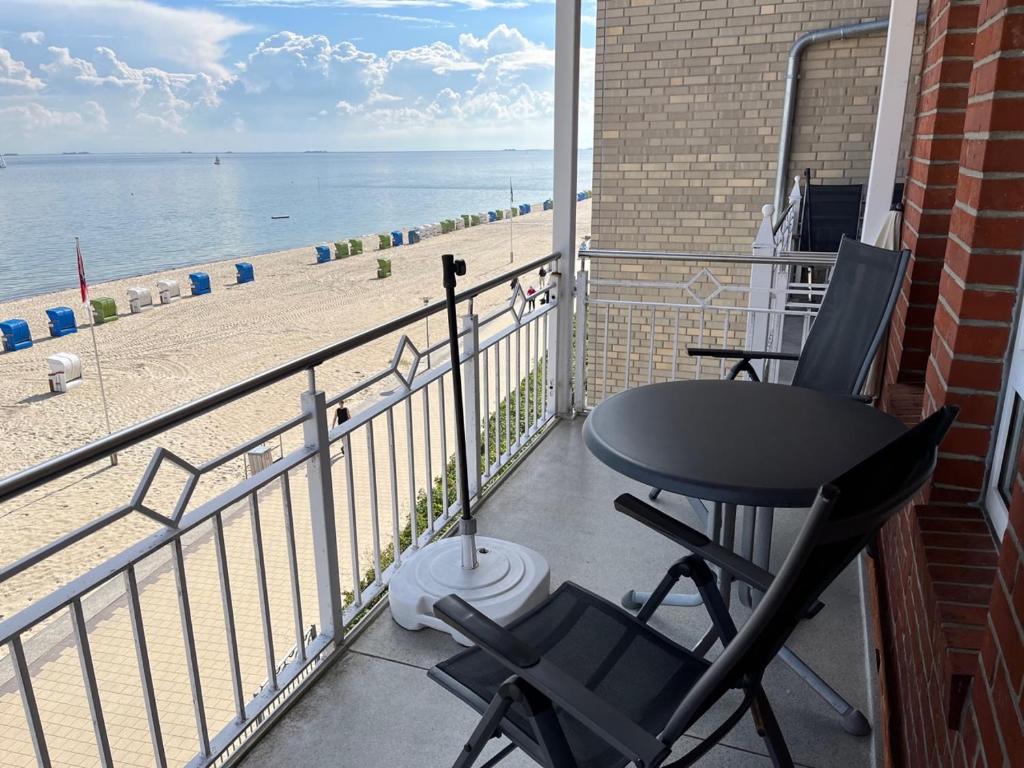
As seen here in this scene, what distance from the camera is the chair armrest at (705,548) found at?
60.4 inches

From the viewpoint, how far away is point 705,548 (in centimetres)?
157

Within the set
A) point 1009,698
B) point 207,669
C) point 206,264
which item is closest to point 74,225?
point 206,264

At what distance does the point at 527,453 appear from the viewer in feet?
12.1

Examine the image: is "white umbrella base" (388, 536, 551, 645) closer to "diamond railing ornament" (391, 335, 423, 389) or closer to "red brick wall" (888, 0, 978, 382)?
"diamond railing ornament" (391, 335, 423, 389)

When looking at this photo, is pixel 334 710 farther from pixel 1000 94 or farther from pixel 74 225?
pixel 74 225

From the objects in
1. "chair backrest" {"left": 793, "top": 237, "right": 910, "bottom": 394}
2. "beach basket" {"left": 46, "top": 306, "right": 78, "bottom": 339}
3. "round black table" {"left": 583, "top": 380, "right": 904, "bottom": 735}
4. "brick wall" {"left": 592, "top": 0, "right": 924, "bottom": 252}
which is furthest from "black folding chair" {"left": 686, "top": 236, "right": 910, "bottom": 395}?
"beach basket" {"left": 46, "top": 306, "right": 78, "bottom": 339}

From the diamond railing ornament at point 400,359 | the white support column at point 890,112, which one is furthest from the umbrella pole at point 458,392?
the white support column at point 890,112

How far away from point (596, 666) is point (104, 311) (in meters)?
32.5

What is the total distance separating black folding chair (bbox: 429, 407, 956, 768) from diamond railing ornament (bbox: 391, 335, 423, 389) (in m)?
0.92

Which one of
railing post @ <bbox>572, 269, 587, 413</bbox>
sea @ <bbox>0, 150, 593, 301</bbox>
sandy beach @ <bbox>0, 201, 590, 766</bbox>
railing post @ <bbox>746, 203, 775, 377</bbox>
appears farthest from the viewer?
sea @ <bbox>0, 150, 593, 301</bbox>

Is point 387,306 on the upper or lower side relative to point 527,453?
lower

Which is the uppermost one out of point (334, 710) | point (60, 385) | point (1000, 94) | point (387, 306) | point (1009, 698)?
point (1000, 94)

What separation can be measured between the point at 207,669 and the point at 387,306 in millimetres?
22438

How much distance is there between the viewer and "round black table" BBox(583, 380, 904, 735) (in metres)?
1.69
